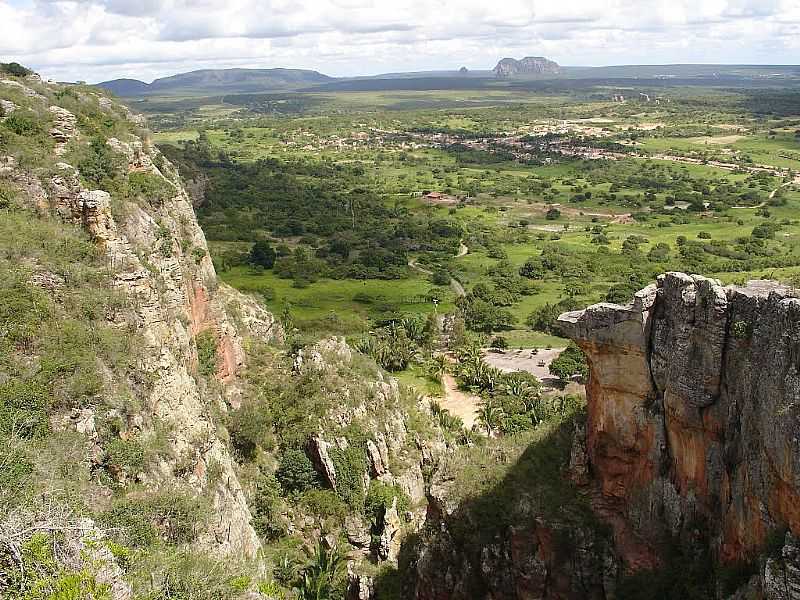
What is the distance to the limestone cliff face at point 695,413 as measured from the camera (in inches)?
698

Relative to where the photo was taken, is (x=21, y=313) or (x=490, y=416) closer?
(x=21, y=313)

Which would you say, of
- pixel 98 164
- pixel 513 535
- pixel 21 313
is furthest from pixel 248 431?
pixel 513 535

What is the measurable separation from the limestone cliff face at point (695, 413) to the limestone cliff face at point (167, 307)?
1523 cm

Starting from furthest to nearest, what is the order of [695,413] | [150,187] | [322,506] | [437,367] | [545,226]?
[545,226] < [437,367] < [150,187] < [322,506] < [695,413]

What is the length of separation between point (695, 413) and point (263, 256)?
83.6m

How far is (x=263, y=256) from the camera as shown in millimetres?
99000

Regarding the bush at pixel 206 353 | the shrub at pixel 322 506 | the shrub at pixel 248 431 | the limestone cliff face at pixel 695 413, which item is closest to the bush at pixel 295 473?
the shrub at pixel 322 506

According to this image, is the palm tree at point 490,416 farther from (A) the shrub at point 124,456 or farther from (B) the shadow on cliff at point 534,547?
(A) the shrub at point 124,456

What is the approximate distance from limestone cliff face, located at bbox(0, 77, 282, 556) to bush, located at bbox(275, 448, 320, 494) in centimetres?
475

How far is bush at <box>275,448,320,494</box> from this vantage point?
122ft

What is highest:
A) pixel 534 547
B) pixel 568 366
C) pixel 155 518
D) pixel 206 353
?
pixel 206 353

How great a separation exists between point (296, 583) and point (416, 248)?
3342 inches

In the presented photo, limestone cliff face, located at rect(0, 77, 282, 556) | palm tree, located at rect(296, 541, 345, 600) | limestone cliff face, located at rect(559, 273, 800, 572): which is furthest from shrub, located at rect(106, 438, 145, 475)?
limestone cliff face, located at rect(559, 273, 800, 572)

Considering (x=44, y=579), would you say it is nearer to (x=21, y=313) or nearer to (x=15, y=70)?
(x=21, y=313)
